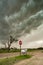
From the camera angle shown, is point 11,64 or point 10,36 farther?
point 10,36

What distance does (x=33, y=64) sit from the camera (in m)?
23.3

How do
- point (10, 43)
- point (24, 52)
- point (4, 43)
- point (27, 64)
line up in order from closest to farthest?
point (27, 64) → point (24, 52) → point (10, 43) → point (4, 43)

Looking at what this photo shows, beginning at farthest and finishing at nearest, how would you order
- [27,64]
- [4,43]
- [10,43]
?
[4,43], [10,43], [27,64]

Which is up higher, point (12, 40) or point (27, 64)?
point (12, 40)

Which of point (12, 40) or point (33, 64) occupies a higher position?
point (12, 40)

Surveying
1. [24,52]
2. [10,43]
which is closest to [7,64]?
[24,52]

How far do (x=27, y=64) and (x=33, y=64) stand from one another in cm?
66

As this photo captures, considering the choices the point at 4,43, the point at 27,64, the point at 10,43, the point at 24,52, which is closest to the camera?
the point at 27,64

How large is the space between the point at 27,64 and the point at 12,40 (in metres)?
67.7

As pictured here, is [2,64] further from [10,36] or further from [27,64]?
[10,36]

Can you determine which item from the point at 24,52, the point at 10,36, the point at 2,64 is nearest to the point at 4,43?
the point at 10,36

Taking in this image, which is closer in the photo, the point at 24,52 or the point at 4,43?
the point at 24,52

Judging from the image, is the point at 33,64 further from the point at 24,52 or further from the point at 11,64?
the point at 24,52

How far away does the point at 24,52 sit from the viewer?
38.4m
